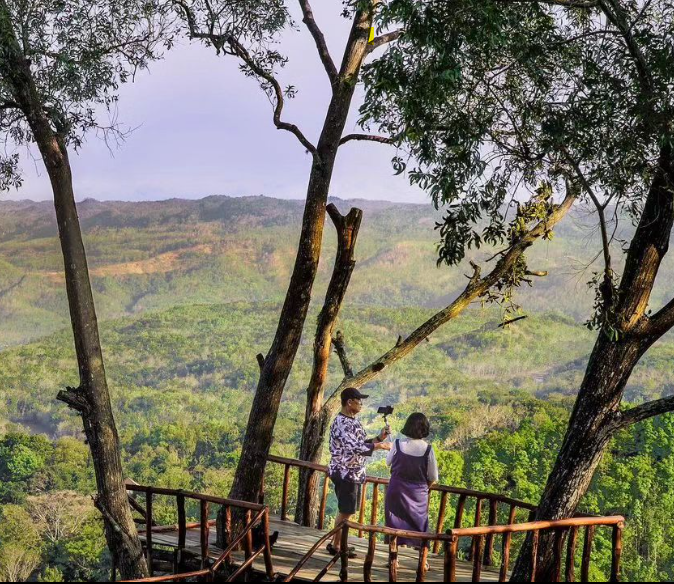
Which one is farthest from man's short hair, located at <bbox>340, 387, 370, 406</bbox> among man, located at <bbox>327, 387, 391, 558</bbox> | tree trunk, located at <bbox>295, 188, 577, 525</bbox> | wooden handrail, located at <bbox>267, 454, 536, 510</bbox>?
tree trunk, located at <bbox>295, 188, 577, 525</bbox>

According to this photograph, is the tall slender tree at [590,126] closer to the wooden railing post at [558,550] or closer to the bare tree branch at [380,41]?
the wooden railing post at [558,550]

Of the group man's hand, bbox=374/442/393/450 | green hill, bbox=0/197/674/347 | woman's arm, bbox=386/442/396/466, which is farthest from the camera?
green hill, bbox=0/197/674/347

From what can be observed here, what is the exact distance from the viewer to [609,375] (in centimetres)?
822

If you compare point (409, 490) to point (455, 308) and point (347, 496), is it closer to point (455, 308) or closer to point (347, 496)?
point (347, 496)

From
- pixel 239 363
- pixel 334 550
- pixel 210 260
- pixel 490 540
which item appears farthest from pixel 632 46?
pixel 210 260

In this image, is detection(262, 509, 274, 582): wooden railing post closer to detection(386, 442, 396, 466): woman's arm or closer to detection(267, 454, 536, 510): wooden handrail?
detection(386, 442, 396, 466): woman's arm

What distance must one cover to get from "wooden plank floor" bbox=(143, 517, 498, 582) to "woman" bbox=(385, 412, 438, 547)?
432mm

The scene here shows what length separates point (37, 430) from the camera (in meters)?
70.0

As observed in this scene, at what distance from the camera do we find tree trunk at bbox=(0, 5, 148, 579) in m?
9.27

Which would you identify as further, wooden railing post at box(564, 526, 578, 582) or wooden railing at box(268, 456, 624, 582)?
wooden railing post at box(564, 526, 578, 582)

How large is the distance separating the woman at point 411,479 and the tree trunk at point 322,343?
2693 millimetres

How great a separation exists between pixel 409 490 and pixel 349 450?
0.63 metres

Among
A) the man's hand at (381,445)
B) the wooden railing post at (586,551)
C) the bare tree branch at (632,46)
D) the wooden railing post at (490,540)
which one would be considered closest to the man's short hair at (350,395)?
the man's hand at (381,445)

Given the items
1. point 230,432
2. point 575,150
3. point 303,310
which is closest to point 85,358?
point 303,310
